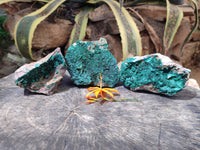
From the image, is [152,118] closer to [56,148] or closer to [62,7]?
[56,148]

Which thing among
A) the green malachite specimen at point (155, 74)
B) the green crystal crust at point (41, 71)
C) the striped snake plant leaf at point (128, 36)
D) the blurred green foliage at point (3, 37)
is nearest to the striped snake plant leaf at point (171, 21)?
the striped snake plant leaf at point (128, 36)

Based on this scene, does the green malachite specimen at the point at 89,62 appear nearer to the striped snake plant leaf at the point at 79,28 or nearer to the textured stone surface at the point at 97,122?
the textured stone surface at the point at 97,122

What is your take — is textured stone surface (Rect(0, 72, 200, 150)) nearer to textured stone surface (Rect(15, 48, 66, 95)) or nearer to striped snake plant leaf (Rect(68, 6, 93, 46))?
textured stone surface (Rect(15, 48, 66, 95))

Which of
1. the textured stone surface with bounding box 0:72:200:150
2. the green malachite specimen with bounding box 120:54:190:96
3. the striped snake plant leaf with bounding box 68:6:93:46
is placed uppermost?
the striped snake plant leaf with bounding box 68:6:93:46

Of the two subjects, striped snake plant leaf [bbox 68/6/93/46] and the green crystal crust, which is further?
striped snake plant leaf [bbox 68/6/93/46]

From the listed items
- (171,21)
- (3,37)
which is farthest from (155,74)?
(3,37)

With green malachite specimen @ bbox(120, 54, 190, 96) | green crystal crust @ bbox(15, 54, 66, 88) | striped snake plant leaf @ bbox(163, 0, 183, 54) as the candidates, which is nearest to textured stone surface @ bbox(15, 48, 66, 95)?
green crystal crust @ bbox(15, 54, 66, 88)
